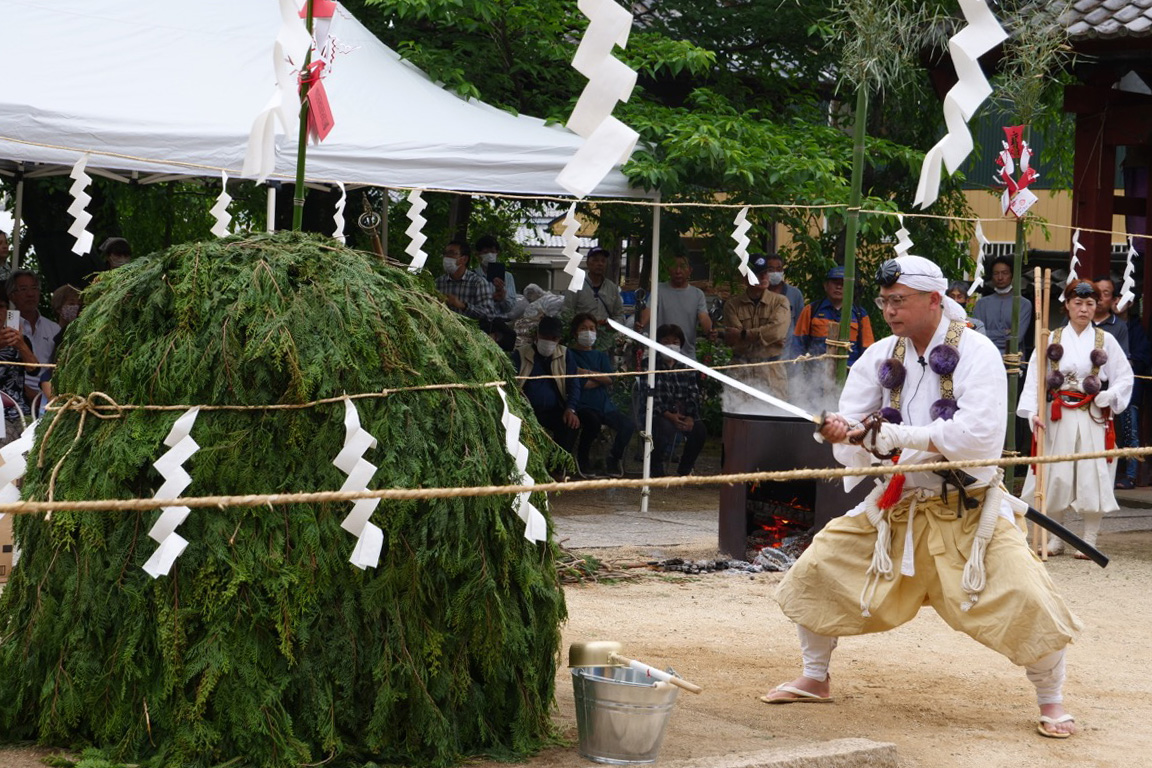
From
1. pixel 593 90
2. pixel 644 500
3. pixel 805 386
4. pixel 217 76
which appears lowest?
pixel 644 500

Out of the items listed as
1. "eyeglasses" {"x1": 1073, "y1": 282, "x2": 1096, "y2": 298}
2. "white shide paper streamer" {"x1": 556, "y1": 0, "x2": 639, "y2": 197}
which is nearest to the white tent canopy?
"eyeglasses" {"x1": 1073, "y1": 282, "x2": 1096, "y2": 298}

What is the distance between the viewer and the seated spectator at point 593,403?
10.9 metres

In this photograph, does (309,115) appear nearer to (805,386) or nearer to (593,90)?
(593,90)

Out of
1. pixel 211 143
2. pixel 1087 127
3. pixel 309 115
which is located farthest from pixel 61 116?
pixel 1087 127

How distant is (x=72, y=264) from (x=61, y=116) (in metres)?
4.44

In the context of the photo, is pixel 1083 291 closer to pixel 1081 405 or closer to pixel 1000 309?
pixel 1081 405

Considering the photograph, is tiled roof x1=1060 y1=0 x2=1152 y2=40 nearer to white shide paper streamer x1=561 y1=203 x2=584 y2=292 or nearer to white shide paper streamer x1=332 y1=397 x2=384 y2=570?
white shide paper streamer x1=561 y1=203 x2=584 y2=292

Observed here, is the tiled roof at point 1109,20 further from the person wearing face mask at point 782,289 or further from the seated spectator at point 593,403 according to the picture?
the seated spectator at point 593,403

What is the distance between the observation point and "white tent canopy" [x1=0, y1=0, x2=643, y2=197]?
819cm

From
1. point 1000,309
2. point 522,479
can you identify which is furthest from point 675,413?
point 522,479

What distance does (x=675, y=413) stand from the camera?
37.6 feet

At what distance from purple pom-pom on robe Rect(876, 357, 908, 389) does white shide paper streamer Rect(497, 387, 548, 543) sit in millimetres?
1538

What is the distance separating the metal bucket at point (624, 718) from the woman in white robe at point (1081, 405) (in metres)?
5.79

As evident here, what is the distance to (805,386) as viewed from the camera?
26.9ft
